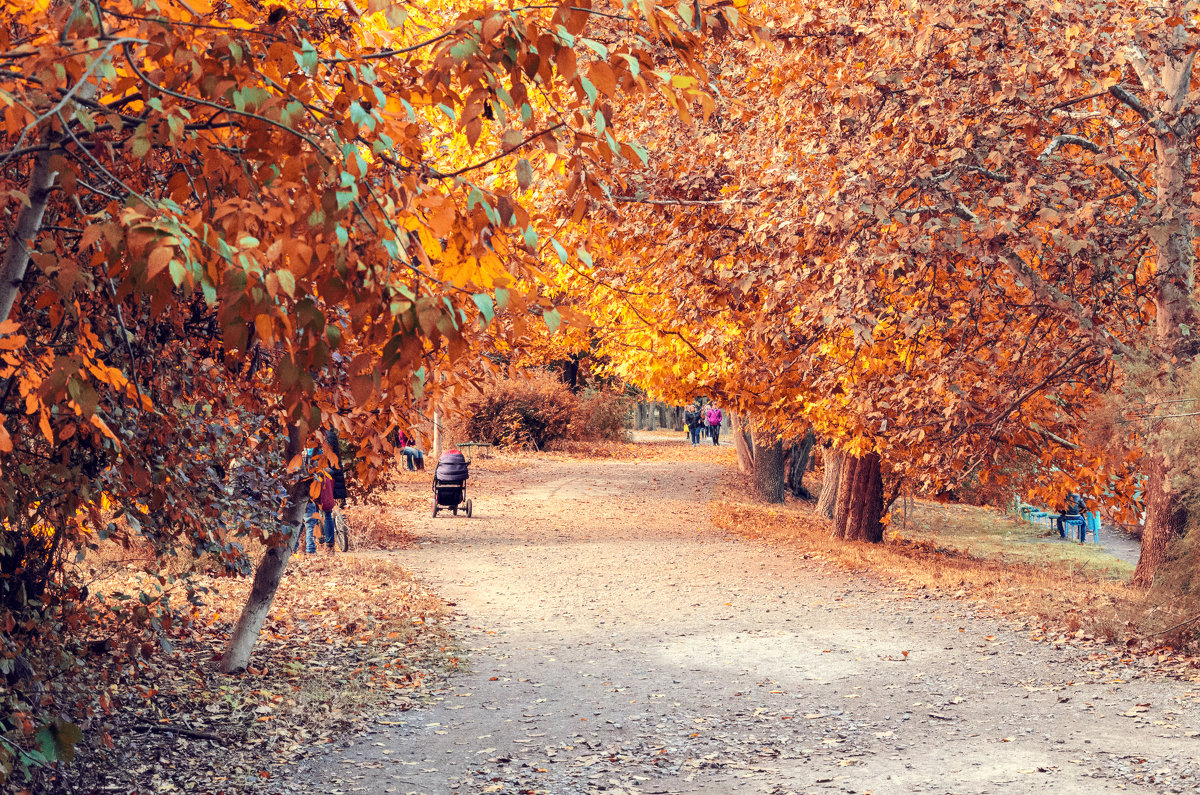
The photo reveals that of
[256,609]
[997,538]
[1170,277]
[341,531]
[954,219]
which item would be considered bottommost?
[997,538]

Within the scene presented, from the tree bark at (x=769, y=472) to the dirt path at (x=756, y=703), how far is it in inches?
478

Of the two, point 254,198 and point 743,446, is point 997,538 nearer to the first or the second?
point 743,446

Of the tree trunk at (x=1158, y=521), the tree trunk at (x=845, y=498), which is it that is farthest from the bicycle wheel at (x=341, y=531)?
the tree trunk at (x=1158, y=521)

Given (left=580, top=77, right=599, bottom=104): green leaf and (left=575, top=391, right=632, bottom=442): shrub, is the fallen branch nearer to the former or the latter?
(left=580, top=77, right=599, bottom=104): green leaf

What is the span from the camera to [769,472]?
2580cm

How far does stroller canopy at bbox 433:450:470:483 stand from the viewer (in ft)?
61.2

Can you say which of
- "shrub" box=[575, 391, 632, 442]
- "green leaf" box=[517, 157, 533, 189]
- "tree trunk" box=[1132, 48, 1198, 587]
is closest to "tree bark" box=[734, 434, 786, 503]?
"shrub" box=[575, 391, 632, 442]

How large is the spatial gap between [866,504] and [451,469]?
23.4 feet

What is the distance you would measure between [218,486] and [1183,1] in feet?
28.3

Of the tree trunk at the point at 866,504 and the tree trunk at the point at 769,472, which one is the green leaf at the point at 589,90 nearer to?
the tree trunk at the point at 866,504

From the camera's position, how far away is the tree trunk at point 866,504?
18188 millimetres

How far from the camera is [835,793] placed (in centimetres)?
580

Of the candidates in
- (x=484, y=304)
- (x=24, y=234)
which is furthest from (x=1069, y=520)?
(x=24, y=234)

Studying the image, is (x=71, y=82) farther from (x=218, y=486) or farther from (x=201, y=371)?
(x=218, y=486)
